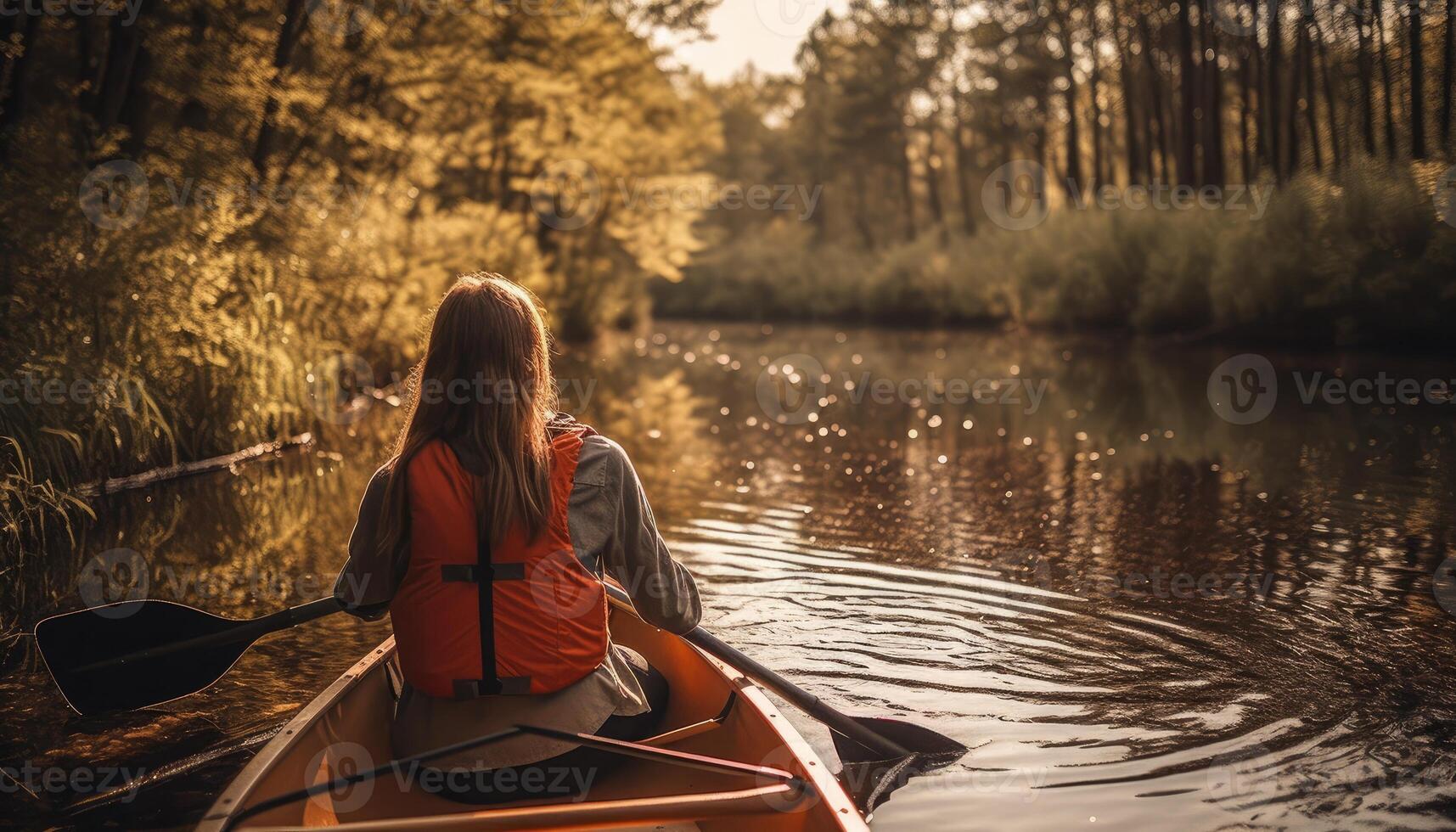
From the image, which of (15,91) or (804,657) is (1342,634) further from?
(15,91)

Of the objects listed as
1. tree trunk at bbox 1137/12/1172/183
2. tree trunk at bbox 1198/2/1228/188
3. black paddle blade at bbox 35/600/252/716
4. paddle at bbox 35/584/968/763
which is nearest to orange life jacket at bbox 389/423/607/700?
paddle at bbox 35/584/968/763

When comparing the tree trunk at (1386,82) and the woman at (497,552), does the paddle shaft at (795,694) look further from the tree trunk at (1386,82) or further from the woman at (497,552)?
the tree trunk at (1386,82)

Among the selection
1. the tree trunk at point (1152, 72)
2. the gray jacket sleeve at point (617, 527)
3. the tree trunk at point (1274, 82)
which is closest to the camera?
the gray jacket sleeve at point (617, 527)

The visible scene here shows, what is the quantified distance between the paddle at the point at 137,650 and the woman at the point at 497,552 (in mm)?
1320

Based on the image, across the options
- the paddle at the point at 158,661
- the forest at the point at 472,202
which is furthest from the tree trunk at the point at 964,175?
the paddle at the point at 158,661

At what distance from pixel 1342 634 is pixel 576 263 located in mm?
26751

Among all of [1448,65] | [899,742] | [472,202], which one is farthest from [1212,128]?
[899,742]

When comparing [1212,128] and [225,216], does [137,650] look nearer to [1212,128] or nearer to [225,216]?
[225,216]

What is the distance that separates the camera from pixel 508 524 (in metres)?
3.18

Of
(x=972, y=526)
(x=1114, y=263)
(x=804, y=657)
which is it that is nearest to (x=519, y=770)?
(x=804, y=657)

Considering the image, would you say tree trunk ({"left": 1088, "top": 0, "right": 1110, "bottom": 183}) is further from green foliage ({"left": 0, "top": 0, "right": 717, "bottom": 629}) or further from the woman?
the woman

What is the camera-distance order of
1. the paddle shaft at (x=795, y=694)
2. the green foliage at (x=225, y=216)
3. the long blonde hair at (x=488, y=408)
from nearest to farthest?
1. the long blonde hair at (x=488, y=408)
2. the paddle shaft at (x=795, y=694)
3. the green foliage at (x=225, y=216)

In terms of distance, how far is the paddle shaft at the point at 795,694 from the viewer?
4070 millimetres

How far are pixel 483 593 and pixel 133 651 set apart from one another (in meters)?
2.01
